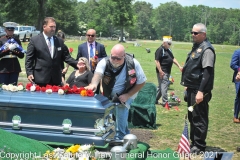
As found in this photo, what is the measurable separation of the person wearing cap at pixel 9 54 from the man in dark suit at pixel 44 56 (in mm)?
1622

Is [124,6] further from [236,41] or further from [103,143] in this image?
[103,143]

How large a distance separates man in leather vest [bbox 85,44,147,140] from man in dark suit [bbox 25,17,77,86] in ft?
3.59

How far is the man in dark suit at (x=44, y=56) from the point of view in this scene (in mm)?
6457

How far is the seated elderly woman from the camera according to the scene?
282 inches

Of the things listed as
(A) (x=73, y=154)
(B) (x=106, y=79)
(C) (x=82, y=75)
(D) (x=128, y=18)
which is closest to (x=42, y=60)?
(C) (x=82, y=75)

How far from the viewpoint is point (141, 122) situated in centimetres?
Result: 845

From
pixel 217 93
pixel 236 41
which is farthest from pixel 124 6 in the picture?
pixel 217 93

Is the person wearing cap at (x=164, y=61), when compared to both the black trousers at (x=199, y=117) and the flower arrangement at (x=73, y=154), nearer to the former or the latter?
the black trousers at (x=199, y=117)

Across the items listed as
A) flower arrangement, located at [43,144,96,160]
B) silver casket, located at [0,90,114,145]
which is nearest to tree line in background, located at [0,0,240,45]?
silver casket, located at [0,90,114,145]

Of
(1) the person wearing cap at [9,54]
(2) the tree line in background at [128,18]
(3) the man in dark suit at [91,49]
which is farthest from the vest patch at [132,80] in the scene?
(2) the tree line in background at [128,18]

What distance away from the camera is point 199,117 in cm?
653

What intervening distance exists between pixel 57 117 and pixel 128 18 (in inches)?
2959

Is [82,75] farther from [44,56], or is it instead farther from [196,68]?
[196,68]

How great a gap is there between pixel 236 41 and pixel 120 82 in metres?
100
